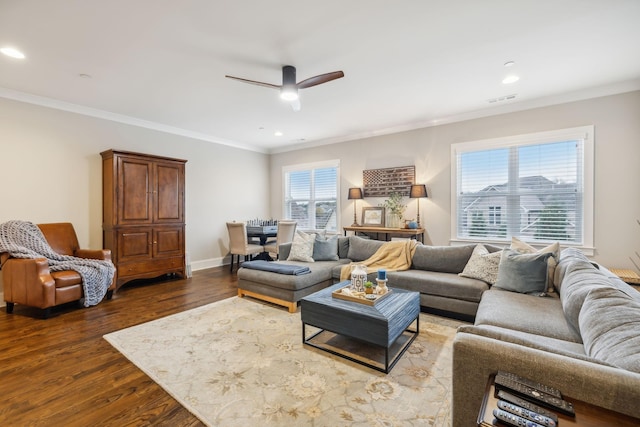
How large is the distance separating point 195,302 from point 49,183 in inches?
108

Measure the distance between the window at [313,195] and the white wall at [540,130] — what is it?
287 mm

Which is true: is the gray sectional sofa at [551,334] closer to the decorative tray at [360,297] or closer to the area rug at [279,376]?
the area rug at [279,376]

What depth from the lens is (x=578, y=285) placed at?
77.9 inches

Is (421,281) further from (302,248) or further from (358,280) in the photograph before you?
(302,248)

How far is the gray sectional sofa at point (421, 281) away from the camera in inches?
121

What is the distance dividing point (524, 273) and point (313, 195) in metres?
4.56

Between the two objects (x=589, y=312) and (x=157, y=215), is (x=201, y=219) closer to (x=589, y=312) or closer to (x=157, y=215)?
(x=157, y=215)

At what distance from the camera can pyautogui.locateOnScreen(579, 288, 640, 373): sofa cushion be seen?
113cm

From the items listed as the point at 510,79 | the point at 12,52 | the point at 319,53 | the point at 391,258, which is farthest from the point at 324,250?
the point at 12,52

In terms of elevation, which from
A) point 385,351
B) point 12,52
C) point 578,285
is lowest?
point 385,351

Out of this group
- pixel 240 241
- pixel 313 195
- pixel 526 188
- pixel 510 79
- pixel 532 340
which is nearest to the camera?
pixel 532 340

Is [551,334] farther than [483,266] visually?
No

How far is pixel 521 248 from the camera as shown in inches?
126

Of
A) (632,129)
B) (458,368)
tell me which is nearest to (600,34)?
(632,129)
